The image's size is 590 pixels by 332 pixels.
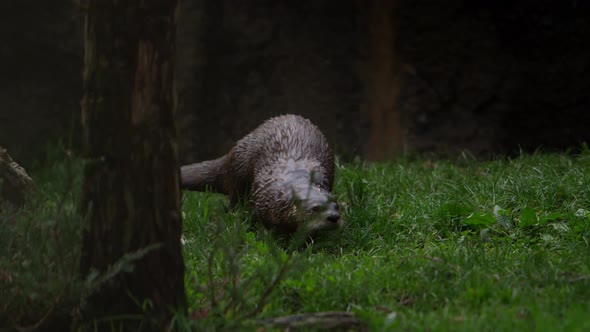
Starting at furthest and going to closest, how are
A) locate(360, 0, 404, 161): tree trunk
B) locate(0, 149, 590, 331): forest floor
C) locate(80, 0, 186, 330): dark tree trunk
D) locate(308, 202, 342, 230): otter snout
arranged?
1. locate(360, 0, 404, 161): tree trunk
2. locate(308, 202, 342, 230): otter snout
3. locate(0, 149, 590, 331): forest floor
4. locate(80, 0, 186, 330): dark tree trunk

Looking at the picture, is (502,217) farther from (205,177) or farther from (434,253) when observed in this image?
(205,177)

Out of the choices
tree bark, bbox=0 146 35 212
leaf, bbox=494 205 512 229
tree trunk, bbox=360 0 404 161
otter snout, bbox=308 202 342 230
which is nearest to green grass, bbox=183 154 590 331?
leaf, bbox=494 205 512 229

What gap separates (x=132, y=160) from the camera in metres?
2.68

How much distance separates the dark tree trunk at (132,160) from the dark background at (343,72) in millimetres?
3927

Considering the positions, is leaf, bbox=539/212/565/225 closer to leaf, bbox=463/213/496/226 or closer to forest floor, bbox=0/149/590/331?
forest floor, bbox=0/149/590/331

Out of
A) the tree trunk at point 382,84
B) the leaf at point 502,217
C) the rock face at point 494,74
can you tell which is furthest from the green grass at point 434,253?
the tree trunk at point 382,84

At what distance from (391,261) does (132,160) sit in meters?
1.41

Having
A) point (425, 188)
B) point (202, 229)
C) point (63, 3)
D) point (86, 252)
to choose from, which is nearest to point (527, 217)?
point (425, 188)

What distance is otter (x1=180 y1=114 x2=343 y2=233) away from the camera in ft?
13.4

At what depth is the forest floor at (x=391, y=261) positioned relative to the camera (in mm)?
2740

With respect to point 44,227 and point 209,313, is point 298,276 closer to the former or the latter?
point 209,313

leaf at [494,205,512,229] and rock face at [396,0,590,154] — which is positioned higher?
rock face at [396,0,590,154]

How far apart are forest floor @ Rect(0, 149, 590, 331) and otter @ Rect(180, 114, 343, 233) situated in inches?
6.1

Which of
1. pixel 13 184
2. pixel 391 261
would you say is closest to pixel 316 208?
pixel 391 261
